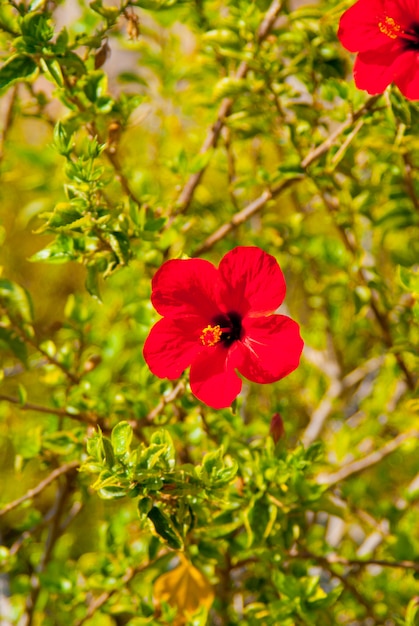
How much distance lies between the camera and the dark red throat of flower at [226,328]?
91cm

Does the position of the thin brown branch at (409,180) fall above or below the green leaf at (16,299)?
above

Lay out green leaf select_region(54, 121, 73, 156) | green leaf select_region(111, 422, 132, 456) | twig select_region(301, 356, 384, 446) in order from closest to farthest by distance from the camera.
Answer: green leaf select_region(111, 422, 132, 456), green leaf select_region(54, 121, 73, 156), twig select_region(301, 356, 384, 446)

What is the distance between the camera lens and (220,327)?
929 millimetres

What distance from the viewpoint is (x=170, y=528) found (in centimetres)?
84

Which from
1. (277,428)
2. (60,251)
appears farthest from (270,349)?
(60,251)

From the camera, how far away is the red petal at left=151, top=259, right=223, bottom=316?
2.86 feet

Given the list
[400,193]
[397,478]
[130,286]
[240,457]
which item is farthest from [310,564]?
[397,478]

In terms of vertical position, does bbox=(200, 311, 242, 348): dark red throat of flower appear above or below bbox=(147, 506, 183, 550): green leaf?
above

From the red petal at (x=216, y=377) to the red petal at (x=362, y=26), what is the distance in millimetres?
412

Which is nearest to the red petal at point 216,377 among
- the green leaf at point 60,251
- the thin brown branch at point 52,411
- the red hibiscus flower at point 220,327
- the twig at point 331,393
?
the red hibiscus flower at point 220,327

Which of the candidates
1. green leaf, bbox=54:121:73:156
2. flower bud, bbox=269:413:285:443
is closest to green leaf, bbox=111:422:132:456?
flower bud, bbox=269:413:285:443

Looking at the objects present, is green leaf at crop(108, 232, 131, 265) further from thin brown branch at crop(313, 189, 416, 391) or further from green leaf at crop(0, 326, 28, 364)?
thin brown branch at crop(313, 189, 416, 391)

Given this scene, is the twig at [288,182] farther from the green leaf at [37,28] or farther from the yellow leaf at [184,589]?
the yellow leaf at [184,589]

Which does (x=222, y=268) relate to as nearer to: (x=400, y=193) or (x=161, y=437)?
(x=161, y=437)
